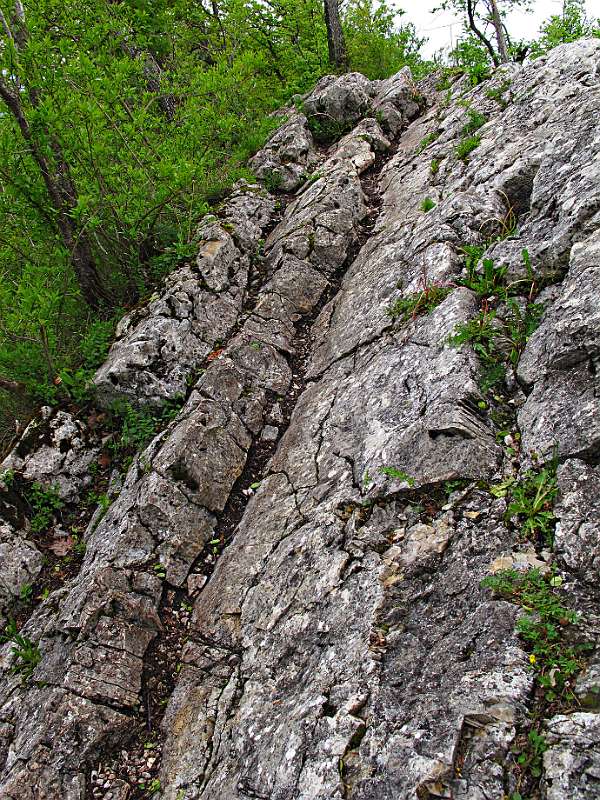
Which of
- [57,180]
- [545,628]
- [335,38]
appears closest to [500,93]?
[335,38]

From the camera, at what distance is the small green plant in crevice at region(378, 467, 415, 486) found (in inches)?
172

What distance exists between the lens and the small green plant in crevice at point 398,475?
172 inches

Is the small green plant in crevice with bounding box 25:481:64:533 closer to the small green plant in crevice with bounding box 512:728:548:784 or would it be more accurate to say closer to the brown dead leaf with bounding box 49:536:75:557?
the brown dead leaf with bounding box 49:536:75:557

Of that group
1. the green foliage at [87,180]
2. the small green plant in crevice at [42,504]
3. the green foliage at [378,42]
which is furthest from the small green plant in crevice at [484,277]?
the green foliage at [378,42]

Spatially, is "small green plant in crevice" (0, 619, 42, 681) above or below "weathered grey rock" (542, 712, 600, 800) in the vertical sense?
below

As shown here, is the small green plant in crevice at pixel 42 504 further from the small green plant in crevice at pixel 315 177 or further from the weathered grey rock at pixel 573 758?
the small green plant in crevice at pixel 315 177

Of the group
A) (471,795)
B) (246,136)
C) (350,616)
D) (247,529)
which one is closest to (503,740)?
(471,795)

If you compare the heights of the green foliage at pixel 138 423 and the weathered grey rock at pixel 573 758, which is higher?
the green foliage at pixel 138 423

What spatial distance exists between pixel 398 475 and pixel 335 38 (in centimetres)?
1327

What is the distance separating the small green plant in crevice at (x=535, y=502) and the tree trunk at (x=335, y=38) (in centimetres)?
1327

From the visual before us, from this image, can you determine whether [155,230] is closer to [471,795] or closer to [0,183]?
[0,183]

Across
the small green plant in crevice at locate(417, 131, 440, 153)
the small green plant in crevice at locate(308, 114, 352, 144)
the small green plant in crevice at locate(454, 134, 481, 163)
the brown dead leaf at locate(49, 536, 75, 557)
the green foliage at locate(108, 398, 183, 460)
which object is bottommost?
the brown dead leaf at locate(49, 536, 75, 557)

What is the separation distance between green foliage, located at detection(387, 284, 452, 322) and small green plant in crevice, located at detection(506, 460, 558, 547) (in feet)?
8.78

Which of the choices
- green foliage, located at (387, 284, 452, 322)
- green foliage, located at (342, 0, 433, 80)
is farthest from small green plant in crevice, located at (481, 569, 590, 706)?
green foliage, located at (342, 0, 433, 80)
